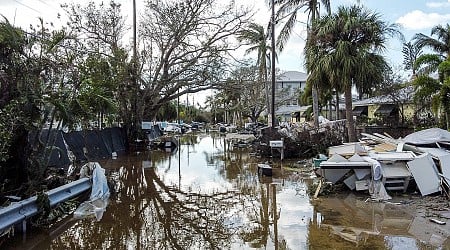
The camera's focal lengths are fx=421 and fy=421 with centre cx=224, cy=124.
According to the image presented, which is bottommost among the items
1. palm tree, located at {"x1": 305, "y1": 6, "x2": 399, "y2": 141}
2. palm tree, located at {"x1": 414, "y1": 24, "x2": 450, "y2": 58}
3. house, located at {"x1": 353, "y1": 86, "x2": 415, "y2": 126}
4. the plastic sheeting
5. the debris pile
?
the plastic sheeting

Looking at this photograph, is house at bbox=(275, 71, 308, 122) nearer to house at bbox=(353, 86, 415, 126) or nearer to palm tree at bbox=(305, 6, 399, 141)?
house at bbox=(353, 86, 415, 126)

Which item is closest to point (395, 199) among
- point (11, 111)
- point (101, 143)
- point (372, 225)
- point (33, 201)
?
point (372, 225)

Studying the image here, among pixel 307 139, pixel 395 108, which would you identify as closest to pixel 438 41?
pixel 395 108

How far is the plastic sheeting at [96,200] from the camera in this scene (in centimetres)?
843

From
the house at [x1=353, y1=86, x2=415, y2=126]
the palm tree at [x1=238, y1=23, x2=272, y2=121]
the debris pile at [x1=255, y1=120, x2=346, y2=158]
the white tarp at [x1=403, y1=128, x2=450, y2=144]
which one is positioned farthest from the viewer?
the palm tree at [x1=238, y1=23, x2=272, y2=121]

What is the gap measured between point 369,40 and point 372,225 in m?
9.87

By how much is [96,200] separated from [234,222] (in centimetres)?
358

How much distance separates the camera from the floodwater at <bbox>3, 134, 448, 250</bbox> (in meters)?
6.39

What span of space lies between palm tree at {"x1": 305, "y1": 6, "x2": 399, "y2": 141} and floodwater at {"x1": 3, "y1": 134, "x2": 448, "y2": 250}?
493 cm

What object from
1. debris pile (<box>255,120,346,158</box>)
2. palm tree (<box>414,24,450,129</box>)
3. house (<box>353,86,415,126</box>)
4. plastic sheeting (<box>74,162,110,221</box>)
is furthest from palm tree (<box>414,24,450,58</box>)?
plastic sheeting (<box>74,162,110,221</box>)

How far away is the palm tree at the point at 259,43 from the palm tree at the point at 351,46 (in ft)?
33.0

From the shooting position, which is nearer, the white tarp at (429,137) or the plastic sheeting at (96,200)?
the plastic sheeting at (96,200)

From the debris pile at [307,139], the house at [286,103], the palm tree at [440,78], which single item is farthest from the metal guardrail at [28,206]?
the house at [286,103]

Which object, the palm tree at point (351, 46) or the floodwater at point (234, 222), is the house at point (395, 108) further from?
the floodwater at point (234, 222)
